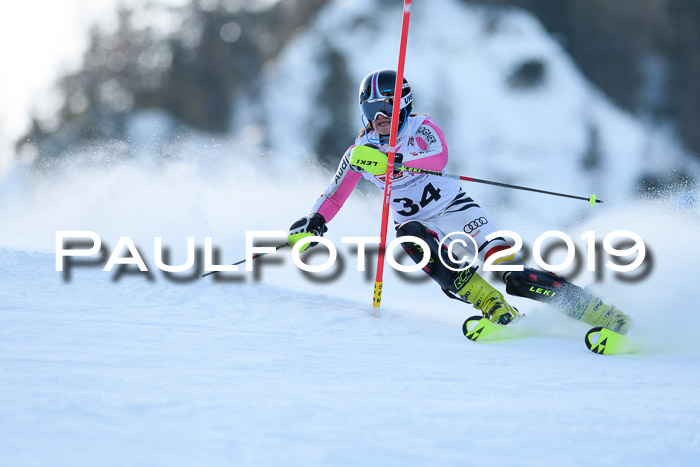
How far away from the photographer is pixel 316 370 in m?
2.69

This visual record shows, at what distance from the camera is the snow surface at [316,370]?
202cm

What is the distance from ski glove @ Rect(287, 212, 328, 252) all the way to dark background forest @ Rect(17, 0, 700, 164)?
20284mm

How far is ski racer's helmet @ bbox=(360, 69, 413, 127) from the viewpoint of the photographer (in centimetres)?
403

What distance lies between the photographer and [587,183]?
21938 millimetres

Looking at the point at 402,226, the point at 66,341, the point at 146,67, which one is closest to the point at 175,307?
the point at 66,341

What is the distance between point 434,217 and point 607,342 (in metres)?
1.22

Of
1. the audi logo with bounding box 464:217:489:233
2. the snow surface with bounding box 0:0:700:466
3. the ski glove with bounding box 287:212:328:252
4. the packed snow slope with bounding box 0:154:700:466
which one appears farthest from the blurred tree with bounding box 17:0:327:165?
the audi logo with bounding box 464:217:489:233

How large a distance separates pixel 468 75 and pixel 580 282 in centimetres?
2069

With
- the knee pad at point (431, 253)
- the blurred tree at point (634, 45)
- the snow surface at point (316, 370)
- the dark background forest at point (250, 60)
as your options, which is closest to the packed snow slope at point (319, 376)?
the snow surface at point (316, 370)

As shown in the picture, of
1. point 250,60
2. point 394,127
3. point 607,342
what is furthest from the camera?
point 250,60

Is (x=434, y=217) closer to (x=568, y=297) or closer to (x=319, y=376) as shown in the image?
(x=568, y=297)

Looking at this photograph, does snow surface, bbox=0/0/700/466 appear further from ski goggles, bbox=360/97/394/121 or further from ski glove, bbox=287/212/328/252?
ski goggles, bbox=360/97/394/121

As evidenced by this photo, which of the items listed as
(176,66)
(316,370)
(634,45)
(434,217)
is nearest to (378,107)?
(434,217)

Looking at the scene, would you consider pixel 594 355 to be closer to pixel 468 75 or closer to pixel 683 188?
pixel 683 188
